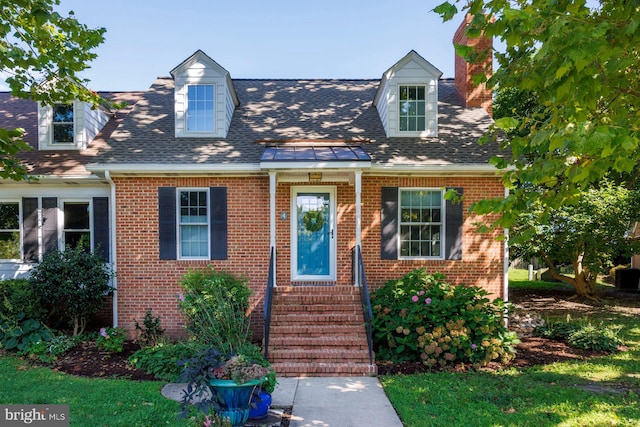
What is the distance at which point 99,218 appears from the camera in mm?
8930

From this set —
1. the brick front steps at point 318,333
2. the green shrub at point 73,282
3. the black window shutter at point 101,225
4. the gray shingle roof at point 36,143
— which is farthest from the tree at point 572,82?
the gray shingle roof at point 36,143

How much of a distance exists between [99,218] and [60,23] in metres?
4.16

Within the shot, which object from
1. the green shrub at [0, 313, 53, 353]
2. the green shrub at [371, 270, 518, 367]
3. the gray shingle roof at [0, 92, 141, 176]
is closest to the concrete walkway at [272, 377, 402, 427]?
the green shrub at [371, 270, 518, 367]

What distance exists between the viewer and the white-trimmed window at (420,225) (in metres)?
8.67

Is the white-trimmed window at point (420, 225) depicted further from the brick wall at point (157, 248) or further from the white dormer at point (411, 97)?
the brick wall at point (157, 248)

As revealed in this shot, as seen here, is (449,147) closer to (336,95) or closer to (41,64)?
(336,95)

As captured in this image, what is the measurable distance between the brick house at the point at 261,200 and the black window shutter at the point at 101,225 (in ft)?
0.11

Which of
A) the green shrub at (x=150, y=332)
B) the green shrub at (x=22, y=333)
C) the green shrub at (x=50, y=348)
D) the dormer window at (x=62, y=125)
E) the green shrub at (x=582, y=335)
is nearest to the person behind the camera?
the green shrub at (x=50, y=348)

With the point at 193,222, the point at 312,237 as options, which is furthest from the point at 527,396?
the point at 193,222

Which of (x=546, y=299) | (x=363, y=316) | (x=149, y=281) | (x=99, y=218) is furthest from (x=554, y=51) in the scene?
(x=546, y=299)

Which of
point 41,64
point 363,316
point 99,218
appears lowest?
point 363,316

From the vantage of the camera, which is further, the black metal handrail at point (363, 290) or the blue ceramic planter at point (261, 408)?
the black metal handrail at point (363, 290)

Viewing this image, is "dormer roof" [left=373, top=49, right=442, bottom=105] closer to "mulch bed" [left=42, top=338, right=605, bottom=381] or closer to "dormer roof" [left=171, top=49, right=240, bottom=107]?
"dormer roof" [left=171, top=49, right=240, bottom=107]

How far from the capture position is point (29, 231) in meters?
9.02
